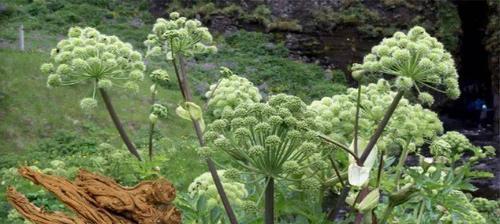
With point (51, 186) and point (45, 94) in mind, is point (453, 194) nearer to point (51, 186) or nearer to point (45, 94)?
point (51, 186)

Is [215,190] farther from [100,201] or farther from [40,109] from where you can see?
[40,109]

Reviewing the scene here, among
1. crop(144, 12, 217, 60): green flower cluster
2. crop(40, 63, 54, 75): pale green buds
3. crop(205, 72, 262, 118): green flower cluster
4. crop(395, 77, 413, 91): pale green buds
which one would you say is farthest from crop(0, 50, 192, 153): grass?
crop(395, 77, 413, 91): pale green buds

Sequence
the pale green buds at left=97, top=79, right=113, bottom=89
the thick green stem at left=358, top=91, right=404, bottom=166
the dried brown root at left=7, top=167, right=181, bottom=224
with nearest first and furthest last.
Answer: the dried brown root at left=7, top=167, right=181, bottom=224 < the thick green stem at left=358, top=91, right=404, bottom=166 < the pale green buds at left=97, top=79, right=113, bottom=89

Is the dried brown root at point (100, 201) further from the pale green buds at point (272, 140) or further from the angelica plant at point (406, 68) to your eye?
the angelica plant at point (406, 68)

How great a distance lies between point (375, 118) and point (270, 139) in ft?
1.53

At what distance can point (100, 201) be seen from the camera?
1.36 metres

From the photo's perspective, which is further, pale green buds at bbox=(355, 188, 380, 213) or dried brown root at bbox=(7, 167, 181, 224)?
pale green buds at bbox=(355, 188, 380, 213)

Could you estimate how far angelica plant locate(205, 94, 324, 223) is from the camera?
1.34 meters

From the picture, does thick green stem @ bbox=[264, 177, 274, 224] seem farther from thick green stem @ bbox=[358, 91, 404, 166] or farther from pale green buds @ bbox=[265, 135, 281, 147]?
thick green stem @ bbox=[358, 91, 404, 166]

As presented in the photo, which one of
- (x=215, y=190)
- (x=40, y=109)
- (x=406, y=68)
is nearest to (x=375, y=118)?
(x=406, y=68)

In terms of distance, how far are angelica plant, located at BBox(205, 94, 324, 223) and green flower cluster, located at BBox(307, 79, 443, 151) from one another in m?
0.19

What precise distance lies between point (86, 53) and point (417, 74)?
0.92m

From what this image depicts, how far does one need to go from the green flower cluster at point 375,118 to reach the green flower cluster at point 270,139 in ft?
0.62

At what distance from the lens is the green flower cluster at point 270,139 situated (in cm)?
134
